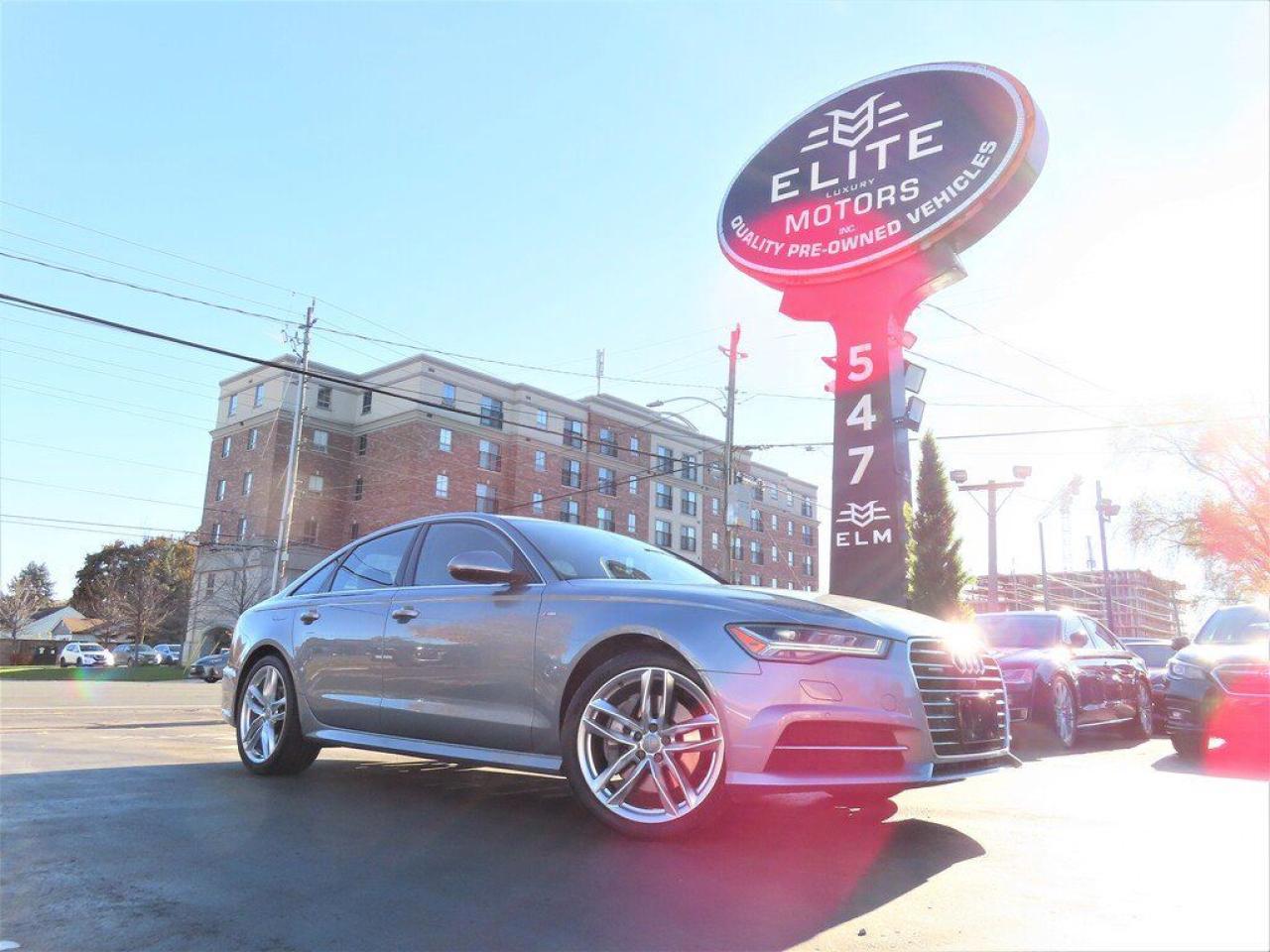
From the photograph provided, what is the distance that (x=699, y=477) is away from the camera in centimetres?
5997

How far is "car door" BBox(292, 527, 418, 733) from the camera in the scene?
4848mm

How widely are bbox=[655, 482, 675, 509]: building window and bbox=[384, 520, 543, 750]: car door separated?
52027 mm

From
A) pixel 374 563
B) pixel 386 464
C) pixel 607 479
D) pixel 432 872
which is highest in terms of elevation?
pixel 607 479

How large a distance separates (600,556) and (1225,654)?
5.96 m

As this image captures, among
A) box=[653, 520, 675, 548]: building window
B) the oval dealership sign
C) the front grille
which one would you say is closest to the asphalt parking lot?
the front grille

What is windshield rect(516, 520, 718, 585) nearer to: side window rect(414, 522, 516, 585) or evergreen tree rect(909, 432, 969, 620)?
side window rect(414, 522, 516, 585)

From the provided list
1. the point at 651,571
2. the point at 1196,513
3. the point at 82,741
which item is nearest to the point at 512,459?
the point at 1196,513

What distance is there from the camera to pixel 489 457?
162ft

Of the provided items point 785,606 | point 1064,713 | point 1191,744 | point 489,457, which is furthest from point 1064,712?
point 489,457

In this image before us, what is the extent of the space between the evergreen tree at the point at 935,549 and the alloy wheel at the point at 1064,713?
7781 mm

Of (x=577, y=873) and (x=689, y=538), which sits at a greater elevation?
(x=689, y=538)

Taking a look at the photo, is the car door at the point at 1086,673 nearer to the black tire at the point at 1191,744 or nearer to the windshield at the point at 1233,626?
the windshield at the point at 1233,626

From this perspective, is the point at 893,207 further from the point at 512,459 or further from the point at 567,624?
the point at 512,459

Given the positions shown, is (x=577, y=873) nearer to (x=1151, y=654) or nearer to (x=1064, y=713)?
(x=1064, y=713)
